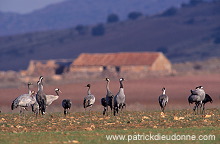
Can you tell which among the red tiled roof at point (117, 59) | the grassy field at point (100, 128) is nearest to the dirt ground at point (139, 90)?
the grassy field at point (100, 128)

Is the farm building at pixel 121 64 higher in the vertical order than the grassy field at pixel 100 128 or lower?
higher

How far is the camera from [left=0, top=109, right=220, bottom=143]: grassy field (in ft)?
68.5

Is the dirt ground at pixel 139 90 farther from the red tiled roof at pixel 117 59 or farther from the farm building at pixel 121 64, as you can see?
the red tiled roof at pixel 117 59

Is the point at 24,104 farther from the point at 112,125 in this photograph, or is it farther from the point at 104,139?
the point at 104,139

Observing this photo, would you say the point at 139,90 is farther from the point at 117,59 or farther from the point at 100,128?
the point at 117,59

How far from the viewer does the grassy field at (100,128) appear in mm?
20875

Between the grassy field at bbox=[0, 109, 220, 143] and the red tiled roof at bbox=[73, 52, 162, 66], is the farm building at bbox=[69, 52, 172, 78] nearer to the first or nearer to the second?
the red tiled roof at bbox=[73, 52, 162, 66]

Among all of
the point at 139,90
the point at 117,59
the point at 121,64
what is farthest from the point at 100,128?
the point at 117,59

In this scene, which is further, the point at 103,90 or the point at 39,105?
the point at 103,90

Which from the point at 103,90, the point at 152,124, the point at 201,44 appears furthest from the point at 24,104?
the point at 201,44

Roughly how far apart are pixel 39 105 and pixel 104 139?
10432 millimetres

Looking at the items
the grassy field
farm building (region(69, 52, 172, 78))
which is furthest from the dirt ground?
the grassy field

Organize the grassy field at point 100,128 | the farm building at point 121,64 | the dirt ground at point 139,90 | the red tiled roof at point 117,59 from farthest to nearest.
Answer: the red tiled roof at point 117,59 < the farm building at point 121,64 < the dirt ground at point 139,90 < the grassy field at point 100,128

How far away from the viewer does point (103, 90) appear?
66125 mm
